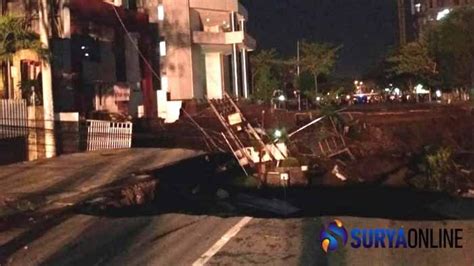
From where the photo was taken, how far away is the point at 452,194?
16828 millimetres

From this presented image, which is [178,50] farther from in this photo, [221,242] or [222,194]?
[221,242]

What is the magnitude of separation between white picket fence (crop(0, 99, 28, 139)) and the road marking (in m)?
12.5

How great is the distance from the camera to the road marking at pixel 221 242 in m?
7.50

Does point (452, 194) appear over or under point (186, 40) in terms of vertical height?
under

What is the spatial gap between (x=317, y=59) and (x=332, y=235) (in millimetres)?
77030

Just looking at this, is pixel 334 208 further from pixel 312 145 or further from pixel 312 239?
pixel 312 145

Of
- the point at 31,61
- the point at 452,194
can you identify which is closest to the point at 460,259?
the point at 452,194

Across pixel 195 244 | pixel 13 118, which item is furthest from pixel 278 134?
pixel 195 244

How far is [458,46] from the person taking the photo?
50.9m

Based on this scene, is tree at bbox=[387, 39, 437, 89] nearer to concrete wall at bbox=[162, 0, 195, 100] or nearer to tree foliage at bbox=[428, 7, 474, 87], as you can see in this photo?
tree foliage at bbox=[428, 7, 474, 87]

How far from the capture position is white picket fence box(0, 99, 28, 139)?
2009cm

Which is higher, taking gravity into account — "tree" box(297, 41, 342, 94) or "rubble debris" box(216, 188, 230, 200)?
"tree" box(297, 41, 342, 94)

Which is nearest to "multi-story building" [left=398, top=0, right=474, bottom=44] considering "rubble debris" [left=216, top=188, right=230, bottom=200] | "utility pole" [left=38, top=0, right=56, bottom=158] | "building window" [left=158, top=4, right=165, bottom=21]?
"building window" [left=158, top=4, right=165, bottom=21]

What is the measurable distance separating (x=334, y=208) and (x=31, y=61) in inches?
604
